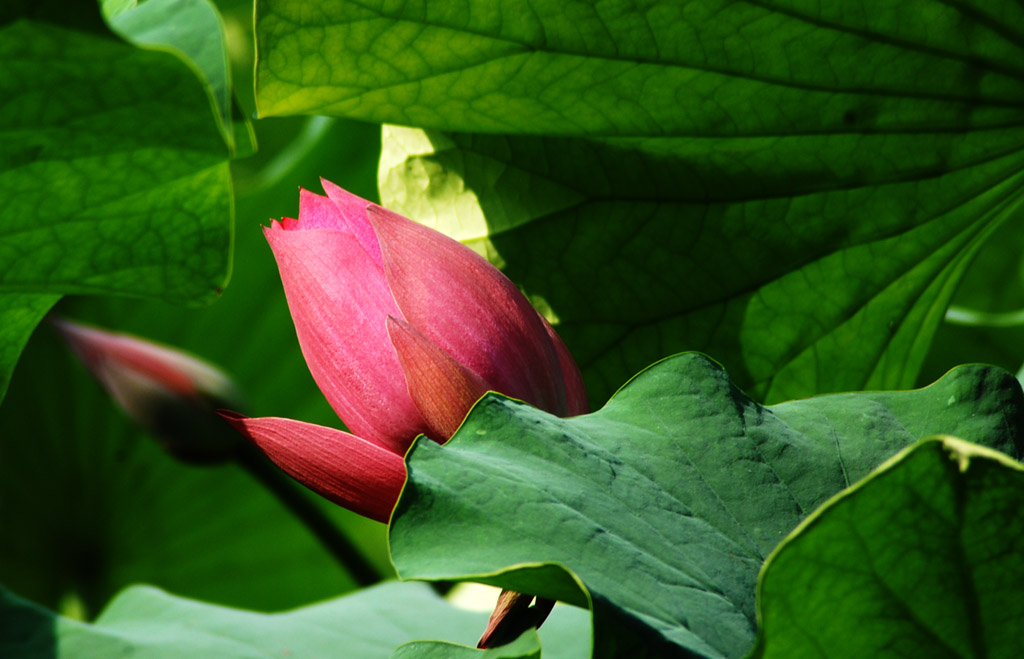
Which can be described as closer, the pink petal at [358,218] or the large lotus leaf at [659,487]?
the large lotus leaf at [659,487]

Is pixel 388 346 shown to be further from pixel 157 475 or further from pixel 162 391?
pixel 157 475

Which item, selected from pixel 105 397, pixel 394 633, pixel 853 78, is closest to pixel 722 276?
pixel 853 78

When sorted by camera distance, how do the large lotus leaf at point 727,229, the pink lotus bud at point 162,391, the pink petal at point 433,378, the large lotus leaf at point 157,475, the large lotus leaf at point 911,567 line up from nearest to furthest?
1. the large lotus leaf at point 911,567
2. the pink petal at point 433,378
3. the large lotus leaf at point 727,229
4. the pink lotus bud at point 162,391
5. the large lotus leaf at point 157,475

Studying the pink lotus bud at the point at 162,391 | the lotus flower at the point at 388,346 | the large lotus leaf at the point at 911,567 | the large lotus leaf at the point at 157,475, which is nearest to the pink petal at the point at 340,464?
the lotus flower at the point at 388,346

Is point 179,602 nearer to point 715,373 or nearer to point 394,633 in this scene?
point 394,633

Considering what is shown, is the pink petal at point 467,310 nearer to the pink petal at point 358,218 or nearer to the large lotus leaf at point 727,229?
the pink petal at point 358,218

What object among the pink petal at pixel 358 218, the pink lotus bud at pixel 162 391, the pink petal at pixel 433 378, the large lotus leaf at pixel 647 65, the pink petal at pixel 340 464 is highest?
the large lotus leaf at pixel 647 65

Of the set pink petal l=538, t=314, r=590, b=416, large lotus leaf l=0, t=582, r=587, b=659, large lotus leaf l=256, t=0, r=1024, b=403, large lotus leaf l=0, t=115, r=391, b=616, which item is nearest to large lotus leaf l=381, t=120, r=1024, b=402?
large lotus leaf l=256, t=0, r=1024, b=403
